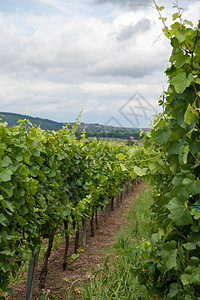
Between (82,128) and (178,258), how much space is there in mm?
4595

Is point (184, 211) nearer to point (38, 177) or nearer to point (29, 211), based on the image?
point (29, 211)

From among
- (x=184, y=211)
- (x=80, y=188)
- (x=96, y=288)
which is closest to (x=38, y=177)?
(x=96, y=288)

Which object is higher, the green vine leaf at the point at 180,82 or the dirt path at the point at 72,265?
the green vine leaf at the point at 180,82

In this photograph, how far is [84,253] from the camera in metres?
6.38

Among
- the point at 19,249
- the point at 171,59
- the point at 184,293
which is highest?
the point at 171,59

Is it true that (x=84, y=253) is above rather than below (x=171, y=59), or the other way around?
below

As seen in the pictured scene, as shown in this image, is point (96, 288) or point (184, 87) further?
point (96, 288)

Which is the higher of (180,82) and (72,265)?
(180,82)

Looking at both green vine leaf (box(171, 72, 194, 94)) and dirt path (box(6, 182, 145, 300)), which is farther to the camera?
dirt path (box(6, 182, 145, 300))

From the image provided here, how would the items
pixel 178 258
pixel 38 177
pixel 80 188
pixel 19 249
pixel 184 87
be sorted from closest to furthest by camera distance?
pixel 184 87
pixel 178 258
pixel 19 249
pixel 38 177
pixel 80 188

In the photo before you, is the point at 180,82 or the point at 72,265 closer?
the point at 180,82

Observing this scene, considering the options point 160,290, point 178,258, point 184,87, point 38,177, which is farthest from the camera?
point 38,177

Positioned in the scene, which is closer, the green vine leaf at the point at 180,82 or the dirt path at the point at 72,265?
the green vine leaf at the point at 180,82

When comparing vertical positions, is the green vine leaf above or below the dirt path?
above
